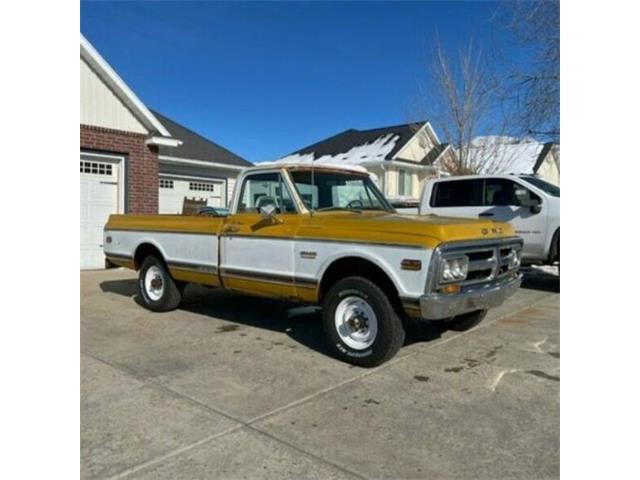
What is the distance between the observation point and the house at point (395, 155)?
2722 centimetres

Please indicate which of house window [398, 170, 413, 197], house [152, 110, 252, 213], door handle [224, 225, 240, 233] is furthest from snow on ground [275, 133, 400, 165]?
door handle [224, 225, 240, 233]

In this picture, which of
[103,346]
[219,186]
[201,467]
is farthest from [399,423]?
[219,186]

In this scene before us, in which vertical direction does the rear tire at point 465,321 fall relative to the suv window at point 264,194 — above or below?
below

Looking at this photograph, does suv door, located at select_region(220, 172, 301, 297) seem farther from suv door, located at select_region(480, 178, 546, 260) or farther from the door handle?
suv door, located at select_region(480, 178, 546, 260)

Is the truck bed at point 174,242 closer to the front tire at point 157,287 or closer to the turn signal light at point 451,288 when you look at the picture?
the front tire at point 157,287

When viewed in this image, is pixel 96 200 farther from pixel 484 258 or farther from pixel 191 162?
pixel 484 258

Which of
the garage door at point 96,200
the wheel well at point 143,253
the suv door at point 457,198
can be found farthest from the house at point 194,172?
the wheel well at point 143,253

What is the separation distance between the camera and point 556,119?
13.4 m

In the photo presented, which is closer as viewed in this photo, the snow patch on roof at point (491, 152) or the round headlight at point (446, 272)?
the round headlight at point (446, 272)

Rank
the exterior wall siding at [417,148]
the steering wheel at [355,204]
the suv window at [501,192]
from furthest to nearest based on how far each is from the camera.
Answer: the exterior wall siding at [417,148], the suv window at [501,192], the steering wheel at [355,204]

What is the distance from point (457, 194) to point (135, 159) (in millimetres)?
7185

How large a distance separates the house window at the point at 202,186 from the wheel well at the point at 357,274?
10.4m

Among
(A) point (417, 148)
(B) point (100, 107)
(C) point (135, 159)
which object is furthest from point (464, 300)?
(A) point (417, 148)
